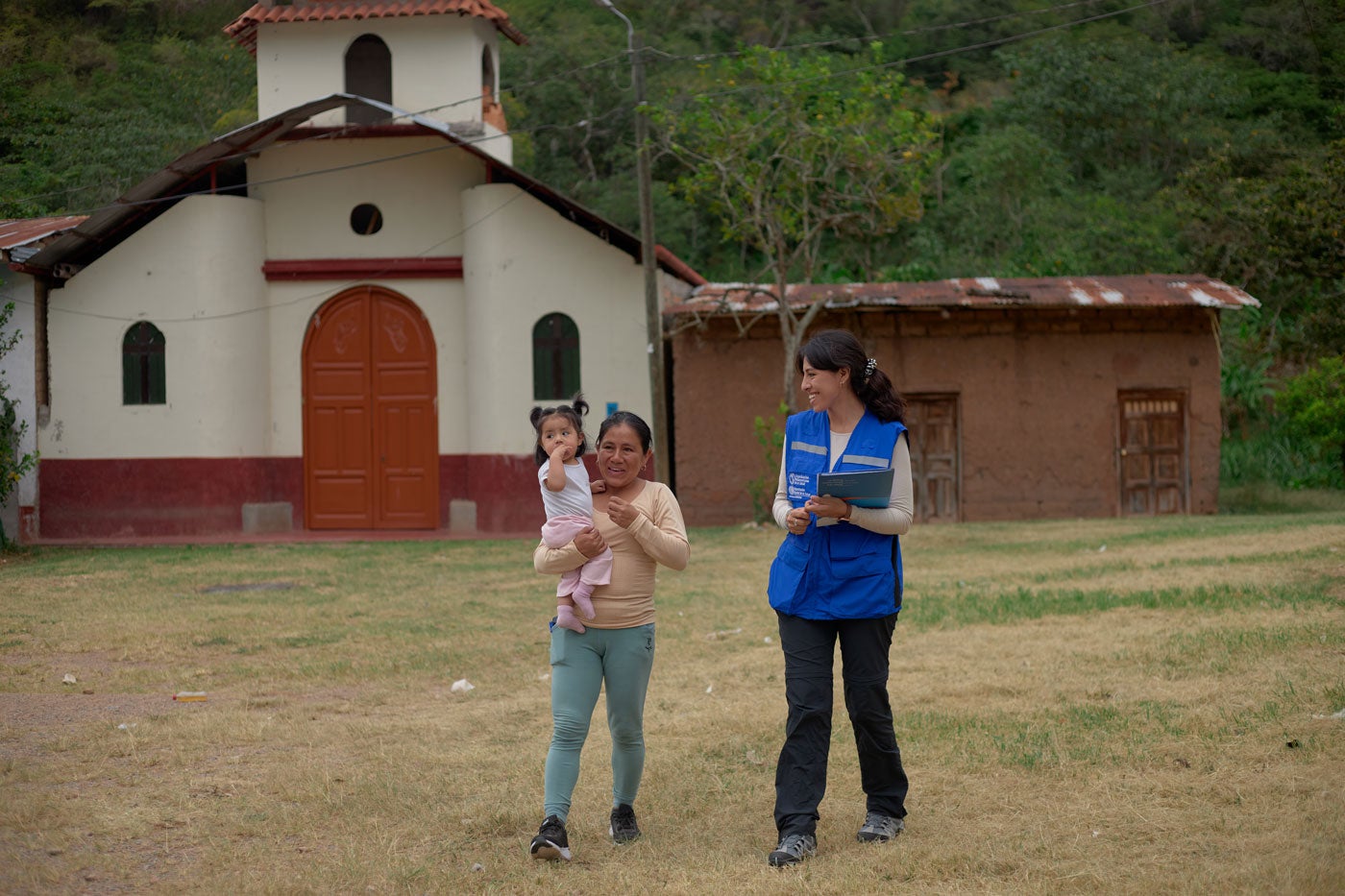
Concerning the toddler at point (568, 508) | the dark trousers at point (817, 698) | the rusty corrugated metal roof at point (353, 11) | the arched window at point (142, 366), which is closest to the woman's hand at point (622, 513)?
the toddler at point (568, 508)

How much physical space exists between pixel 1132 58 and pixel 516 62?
16013mm

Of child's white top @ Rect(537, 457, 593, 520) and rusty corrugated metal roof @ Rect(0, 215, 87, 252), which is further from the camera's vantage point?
rusty corrugated metal roof @ Rect(0, 215, 87, 252)

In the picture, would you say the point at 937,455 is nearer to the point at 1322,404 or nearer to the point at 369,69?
the point at 1322,404

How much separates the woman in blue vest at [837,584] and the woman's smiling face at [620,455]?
20.9 inches

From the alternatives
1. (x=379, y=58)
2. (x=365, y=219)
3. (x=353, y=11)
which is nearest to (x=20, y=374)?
(x=365, y=219)

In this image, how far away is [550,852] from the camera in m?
4.63

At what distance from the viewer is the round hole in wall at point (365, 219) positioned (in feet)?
62.2

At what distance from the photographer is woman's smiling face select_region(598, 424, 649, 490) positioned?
4.78 metres

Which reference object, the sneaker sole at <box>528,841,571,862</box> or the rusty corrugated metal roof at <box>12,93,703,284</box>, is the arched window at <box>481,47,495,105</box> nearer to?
the rusty corrugated metal roof at <box>12,93,703,284</box>

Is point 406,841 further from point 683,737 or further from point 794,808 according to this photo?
point 683,737

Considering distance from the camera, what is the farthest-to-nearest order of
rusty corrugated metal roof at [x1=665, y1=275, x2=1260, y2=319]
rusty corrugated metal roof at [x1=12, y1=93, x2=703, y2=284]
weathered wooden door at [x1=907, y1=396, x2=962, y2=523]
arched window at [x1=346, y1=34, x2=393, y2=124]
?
arched window at [x1=346, y1=34, x2=393, y2=124] < weathered wooden door at [x1=907, y1=396, x2=962, y2=523] < rusty corrugated metal roof at [x1=665, y1=275, x2=1260, y2=319] < rusty corrugated metal roof at [x1=12, y1=93, x2=703, y2=284]

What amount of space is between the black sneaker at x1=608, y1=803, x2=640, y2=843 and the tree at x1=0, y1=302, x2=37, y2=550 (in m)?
13.1

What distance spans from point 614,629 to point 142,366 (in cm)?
1557

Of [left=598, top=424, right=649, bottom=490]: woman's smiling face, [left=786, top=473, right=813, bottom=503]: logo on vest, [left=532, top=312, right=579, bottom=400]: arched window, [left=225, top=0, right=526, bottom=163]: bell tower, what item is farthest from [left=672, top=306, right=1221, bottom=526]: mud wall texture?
[left=598, top=424, right=649, bottom=490]: woman's smiling face
